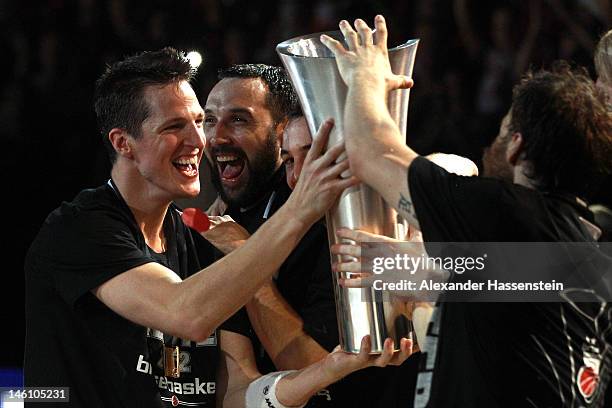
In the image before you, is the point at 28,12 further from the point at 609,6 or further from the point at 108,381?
the point at 108,381

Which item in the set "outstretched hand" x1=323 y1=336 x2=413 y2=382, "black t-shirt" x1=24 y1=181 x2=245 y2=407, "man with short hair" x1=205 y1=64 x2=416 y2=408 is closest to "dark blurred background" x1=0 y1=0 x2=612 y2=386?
"man with short hair" x1=205 y1=64 x2=416 y2=408

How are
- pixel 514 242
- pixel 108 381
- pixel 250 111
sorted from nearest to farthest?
1. pixel 514 242
2. pixel 108 381
3. pixel 250 111

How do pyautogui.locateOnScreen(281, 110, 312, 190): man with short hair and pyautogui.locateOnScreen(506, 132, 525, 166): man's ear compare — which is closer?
pyautogui.locateOnScreen(506, 132, 525, 166): man's ear

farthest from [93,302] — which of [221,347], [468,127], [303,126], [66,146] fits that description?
[468,127]

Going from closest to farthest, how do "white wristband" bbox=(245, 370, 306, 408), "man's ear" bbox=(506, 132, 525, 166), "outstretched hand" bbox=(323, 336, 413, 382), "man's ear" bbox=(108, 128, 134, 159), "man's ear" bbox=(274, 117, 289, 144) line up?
"man's ear" bbox=(506, 132, 525, 166), "outstretched hand" bbox=(323, 336, 413, 382), "white wristband" bbox=(245, 370, 306, 408), "man's ear" bbox=(108, 128, 134, 159), "man's ear" bbox=(274, 117, 289, 144)

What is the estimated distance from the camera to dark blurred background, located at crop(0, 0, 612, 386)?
20.1 feet

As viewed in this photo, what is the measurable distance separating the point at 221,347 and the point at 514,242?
1174mm

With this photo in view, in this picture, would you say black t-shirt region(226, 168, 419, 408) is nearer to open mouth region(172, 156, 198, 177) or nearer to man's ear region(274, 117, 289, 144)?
open mouth region(172, 156, 198, 177)

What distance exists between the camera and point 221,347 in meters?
3.17

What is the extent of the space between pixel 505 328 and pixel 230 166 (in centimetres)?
178

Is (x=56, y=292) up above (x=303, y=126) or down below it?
below

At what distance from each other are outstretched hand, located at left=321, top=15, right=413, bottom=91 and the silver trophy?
0.03m

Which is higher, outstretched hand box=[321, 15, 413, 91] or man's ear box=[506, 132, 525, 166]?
outstretched hand box=[321, 15, 413, 91]

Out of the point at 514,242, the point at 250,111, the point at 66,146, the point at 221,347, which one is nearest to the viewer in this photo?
the point at 514,242
